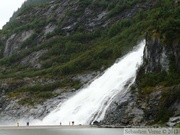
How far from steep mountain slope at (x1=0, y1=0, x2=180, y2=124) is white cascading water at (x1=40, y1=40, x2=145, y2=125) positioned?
4102 millimetres

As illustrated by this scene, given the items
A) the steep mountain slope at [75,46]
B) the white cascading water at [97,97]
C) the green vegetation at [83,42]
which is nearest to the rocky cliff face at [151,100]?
the steep mountain slope at [75,46]

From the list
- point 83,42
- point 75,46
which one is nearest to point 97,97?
point 75,46

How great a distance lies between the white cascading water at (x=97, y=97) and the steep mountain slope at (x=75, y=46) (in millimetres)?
4102

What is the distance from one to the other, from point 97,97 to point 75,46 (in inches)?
1809

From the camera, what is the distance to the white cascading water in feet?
191

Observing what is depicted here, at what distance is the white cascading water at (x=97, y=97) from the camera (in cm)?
5816

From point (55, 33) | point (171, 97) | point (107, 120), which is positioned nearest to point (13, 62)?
point (55, 33)

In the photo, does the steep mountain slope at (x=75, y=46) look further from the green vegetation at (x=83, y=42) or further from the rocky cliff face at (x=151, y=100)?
the rocky cliff face at (x=151, y=100)

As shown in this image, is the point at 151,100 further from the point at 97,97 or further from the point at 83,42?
the point at 83,42

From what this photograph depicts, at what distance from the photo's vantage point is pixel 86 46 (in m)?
108

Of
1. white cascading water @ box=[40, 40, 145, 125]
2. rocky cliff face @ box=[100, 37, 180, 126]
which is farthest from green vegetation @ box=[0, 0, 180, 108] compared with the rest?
white cascading water @ box=[40, 40, 145, 125]

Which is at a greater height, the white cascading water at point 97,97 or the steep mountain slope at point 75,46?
the steep mountain slope at point 75,46

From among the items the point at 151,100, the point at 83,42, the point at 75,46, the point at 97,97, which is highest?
the point at 83,42

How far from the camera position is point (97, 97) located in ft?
209
